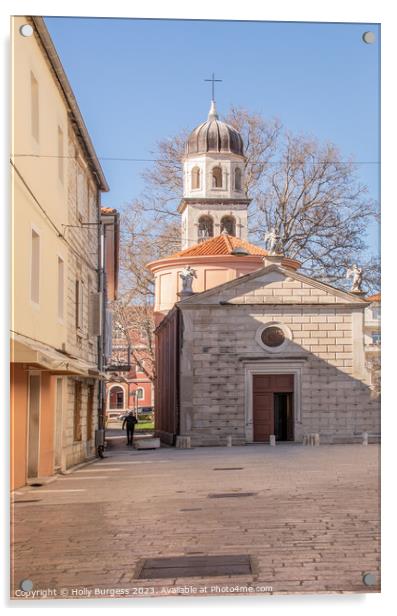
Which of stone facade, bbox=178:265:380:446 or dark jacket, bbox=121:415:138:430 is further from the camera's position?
dark jacket, bbox=121:415:138:430

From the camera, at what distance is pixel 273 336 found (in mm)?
7434

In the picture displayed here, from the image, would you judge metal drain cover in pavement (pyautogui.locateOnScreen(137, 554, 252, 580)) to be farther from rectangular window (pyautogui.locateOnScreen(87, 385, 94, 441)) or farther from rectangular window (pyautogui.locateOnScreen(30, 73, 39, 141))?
rectangular window (pyautogui.locateOnScreen(30, 73, 39, 141))

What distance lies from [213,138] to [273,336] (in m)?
1.69

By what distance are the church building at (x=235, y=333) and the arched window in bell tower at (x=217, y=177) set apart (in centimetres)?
2

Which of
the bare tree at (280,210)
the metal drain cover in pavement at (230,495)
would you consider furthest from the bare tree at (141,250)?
the metal drain cover in pavement at (230,495)

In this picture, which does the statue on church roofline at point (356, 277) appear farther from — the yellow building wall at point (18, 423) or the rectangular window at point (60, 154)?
the yellow building wall at point (18, 423)

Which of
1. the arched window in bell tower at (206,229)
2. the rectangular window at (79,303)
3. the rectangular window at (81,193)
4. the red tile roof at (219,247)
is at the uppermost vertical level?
the rectangular window at (81,193)

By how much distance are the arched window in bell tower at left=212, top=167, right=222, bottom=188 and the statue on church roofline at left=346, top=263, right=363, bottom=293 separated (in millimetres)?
1251

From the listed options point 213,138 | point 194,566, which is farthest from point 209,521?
point 213,138

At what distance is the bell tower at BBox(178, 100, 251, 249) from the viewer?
7020 mm

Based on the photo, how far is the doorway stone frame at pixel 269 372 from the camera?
274 inches

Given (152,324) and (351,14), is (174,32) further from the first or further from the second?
(152,324)

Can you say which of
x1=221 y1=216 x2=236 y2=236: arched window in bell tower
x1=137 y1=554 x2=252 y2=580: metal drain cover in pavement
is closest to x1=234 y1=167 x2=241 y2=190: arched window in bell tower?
x1=221 y1=216 x2=236 y2=236: arched window in bell tower

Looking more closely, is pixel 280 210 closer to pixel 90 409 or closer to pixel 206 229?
pixel 206 229
